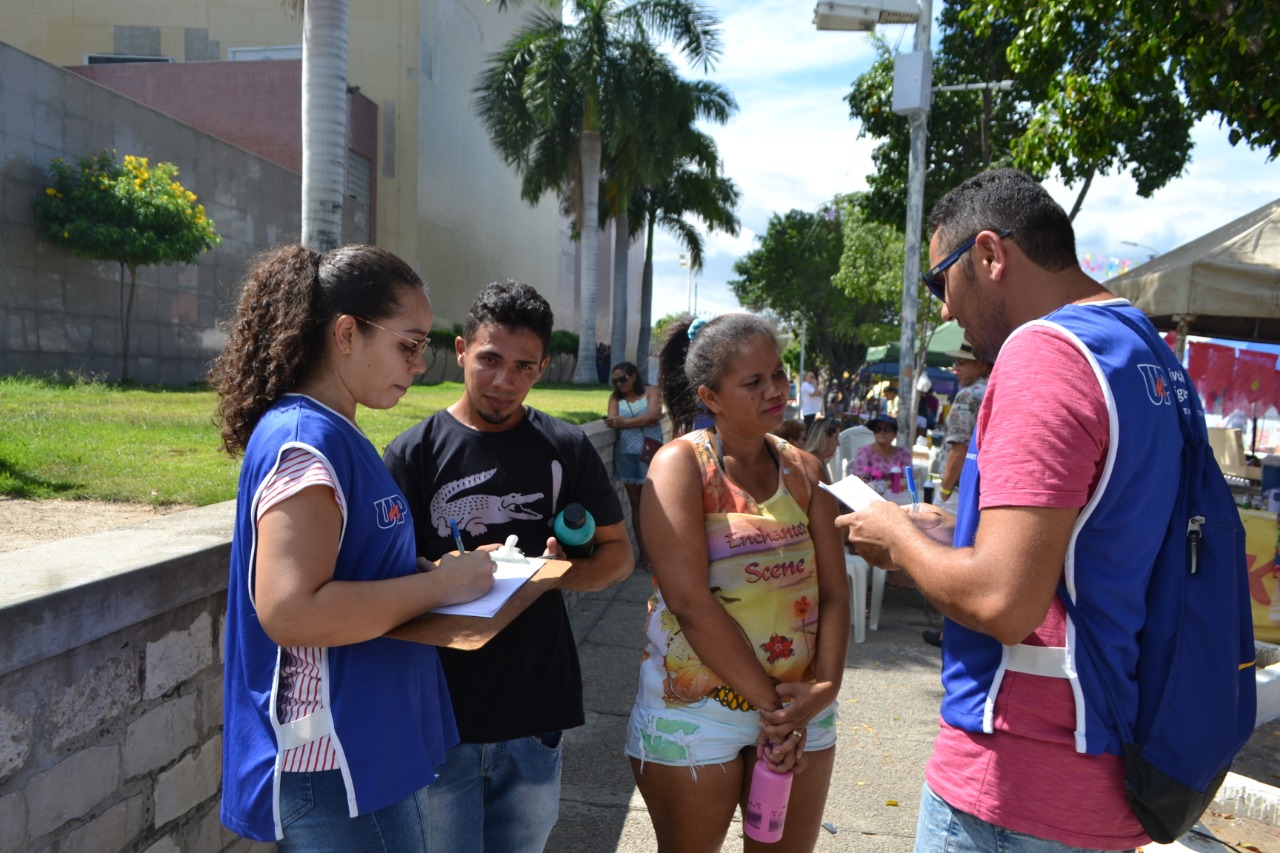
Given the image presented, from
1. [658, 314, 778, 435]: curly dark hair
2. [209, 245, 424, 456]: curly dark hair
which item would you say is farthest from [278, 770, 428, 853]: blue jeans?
[658, 314, 778, 435]: curly dark hair

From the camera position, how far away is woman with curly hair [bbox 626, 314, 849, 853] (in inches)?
92.5

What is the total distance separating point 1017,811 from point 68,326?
1438 cm

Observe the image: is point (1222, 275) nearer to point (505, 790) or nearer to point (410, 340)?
point (505, 790)

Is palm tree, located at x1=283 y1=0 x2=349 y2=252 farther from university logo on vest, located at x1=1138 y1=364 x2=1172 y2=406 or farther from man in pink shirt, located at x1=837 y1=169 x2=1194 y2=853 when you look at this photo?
university logo on vest, located at x1=1138 y1=364 x2=1172 y2=406

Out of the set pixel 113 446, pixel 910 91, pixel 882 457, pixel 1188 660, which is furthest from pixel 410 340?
pixel 910 91

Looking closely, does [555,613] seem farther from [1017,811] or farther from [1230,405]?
[1230,405]

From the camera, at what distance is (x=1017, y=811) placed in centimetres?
167

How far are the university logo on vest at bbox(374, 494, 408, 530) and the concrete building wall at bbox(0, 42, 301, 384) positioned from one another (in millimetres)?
12608

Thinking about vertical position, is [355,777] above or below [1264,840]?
above

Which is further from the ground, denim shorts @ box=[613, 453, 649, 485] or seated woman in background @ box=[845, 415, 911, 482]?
seated woman in background @ box=[845, 415, 911, 482]

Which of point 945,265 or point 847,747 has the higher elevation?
point 945,265

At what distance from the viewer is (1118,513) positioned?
157 centimetres

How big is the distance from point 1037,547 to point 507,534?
4.54ft

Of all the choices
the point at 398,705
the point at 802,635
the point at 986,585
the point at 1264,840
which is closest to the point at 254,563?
the point at 398,705
